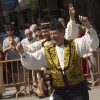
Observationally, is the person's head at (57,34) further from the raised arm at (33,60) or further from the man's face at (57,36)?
the raised arm at (33,60)

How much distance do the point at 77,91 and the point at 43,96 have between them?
4.78 metres

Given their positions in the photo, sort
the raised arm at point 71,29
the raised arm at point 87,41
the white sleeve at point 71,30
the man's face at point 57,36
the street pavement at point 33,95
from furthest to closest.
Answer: the street pavement at point 33,95, the white sleeve at point 71,30, the raised arm at point 71,29, the man's face at point 57,36, the raised arm at point 87,41

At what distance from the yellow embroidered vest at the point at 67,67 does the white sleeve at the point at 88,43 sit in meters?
0.07

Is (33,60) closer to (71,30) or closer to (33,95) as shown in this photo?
(71,30)

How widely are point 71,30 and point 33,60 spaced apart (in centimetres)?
65

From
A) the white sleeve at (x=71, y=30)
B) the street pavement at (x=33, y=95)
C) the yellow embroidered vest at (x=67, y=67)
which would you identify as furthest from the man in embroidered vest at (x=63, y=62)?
the street pavement at (x=33, y=95)

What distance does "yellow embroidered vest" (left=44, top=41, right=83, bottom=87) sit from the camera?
4746mm

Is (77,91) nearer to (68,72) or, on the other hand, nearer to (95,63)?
(68,72)

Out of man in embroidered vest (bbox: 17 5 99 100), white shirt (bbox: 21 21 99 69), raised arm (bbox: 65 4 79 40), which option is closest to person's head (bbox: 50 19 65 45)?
man in embroidered vest (bbox: 17 5 99 100)

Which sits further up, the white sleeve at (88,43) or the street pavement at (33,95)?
the white sleeve at (88,43)

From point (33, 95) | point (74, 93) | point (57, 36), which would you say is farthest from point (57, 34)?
point (33, 95)

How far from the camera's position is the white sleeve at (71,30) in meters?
5.00

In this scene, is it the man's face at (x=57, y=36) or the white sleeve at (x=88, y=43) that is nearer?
the white sleeve at (x=88, y=43)

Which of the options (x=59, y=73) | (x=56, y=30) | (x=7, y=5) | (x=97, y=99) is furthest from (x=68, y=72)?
(x=7, y=5)
